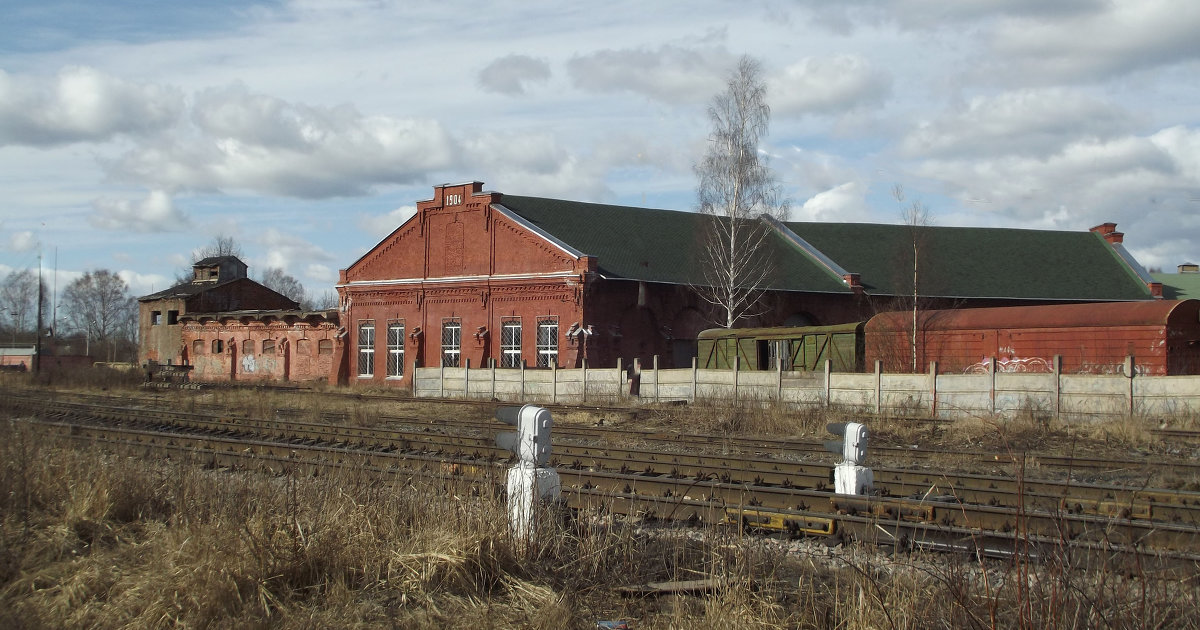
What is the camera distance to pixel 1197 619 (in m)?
3.97

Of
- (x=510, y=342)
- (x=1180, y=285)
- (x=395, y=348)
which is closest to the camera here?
(x=510, y=342)

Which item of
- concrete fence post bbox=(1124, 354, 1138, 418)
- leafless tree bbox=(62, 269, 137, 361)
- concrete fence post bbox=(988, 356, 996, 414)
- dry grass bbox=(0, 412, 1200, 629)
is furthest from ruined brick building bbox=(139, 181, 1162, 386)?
leafless tree bbox=(62, 269, 137, 361)

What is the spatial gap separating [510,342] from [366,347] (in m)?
8.26

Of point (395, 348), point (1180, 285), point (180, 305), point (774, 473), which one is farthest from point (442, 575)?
point (180, 305)

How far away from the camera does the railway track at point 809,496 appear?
633cm

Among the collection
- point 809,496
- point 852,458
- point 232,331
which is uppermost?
point 232,331

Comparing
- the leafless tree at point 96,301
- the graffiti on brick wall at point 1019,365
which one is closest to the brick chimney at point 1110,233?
the graffiti on brick wall at point 1019,365

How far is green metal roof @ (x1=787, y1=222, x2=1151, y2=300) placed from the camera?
39625 millimetres

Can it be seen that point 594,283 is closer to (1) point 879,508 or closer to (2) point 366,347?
(2) point 366,347

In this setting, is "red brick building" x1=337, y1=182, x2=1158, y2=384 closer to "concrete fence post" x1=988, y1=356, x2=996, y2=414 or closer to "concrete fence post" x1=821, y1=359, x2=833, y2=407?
"concrete fence post" x1=821, y1=359, x2=833, y2=407

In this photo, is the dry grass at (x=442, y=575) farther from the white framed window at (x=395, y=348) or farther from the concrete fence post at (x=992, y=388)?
the white framed window at (x=395, y=348)

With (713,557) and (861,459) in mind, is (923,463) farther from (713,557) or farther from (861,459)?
(713,557)

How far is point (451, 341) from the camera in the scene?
128ft

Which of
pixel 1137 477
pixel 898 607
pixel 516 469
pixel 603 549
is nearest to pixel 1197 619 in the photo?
pixel 898 607
